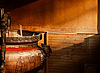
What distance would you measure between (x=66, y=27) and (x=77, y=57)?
33.0 inches

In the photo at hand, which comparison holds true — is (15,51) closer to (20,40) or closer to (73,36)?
(20,40)

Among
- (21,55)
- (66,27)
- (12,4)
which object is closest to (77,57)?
(66,27)

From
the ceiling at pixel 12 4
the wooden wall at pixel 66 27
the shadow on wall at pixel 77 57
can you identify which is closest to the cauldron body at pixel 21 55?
the wooden wall at pixel 66 27

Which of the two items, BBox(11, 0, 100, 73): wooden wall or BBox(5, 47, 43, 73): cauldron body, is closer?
BBox(5, 47, 43, 73): cauldron body

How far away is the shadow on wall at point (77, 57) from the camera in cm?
343

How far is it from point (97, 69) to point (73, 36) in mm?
1000

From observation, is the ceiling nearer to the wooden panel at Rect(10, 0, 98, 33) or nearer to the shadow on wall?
the wooden panel at Rect(10, 0, 98, 33)

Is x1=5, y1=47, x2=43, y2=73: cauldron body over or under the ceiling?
under

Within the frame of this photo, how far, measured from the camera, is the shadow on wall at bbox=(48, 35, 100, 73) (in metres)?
3.43

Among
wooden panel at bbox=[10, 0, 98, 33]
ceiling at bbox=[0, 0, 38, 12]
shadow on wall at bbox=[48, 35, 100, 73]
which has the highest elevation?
ceiling at bbox=[0, 0, 38, 12]

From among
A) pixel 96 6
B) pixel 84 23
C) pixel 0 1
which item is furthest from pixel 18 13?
pixel 96 6

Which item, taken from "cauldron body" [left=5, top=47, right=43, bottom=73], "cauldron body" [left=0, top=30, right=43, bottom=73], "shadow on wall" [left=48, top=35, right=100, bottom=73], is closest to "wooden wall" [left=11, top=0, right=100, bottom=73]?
"shadow on wall" [left=48, top=35, right=100, bottom=73]

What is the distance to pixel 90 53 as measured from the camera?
11.3 ft

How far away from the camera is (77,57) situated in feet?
11.4
